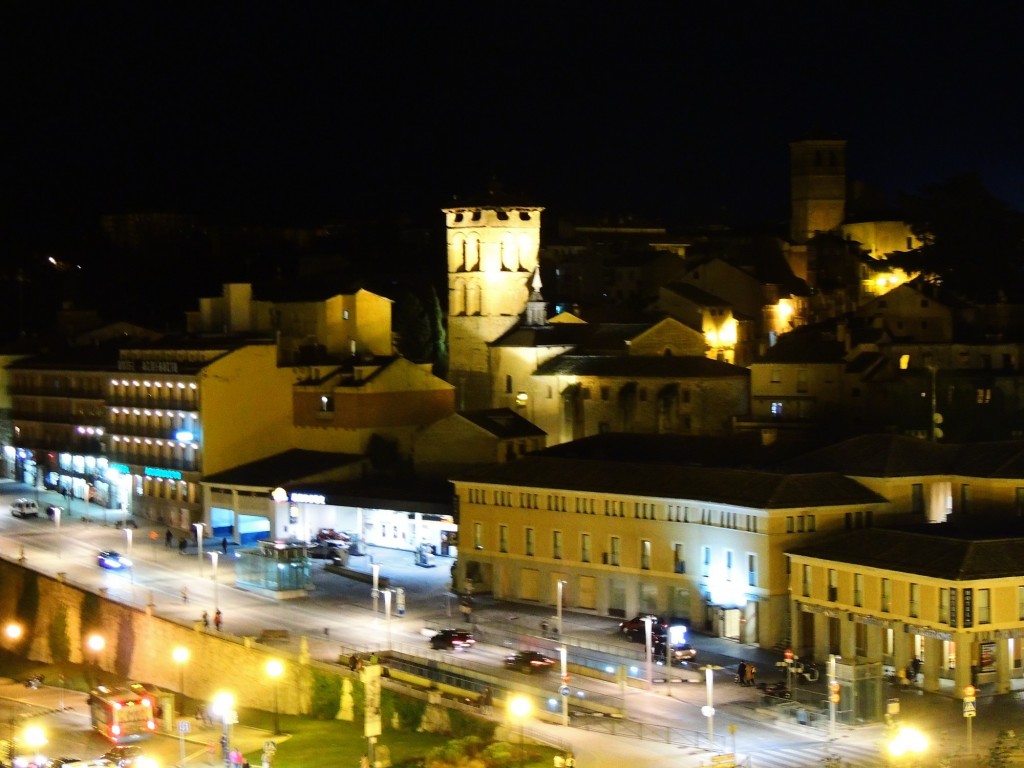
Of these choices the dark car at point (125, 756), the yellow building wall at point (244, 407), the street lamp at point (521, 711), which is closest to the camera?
the street lamp at point (521, 711)

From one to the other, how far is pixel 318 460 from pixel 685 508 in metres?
28.2

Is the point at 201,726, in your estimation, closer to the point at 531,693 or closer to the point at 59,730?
the point at 59,730

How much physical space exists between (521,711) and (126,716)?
14781 mm

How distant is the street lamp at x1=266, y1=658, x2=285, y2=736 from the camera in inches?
2246

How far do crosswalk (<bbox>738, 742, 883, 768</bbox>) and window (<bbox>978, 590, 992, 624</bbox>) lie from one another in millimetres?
7685

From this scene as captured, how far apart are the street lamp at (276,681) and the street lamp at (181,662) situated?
10.3 ft

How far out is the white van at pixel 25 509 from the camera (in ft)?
304

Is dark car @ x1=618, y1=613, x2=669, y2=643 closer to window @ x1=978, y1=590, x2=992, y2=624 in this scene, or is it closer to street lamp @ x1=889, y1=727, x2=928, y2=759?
window @ x1=978, y1=590, x2=992, y2=624

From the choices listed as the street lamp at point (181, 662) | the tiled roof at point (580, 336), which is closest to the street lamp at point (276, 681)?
the street lamp at point (181, 662)

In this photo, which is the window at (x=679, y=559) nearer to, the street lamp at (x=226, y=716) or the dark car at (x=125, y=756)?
the street lamp at (x=226, y=716)

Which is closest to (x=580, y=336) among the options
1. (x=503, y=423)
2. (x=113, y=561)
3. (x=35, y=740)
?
(x=503, y=423)

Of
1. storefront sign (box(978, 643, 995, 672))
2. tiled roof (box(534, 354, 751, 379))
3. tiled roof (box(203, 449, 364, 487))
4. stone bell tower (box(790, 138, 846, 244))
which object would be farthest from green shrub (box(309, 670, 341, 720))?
stone bell tower (box(790, 138, 846, 244))

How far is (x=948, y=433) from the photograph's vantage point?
85.9 meters

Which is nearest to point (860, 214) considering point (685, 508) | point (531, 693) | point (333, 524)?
point (333, 524)
